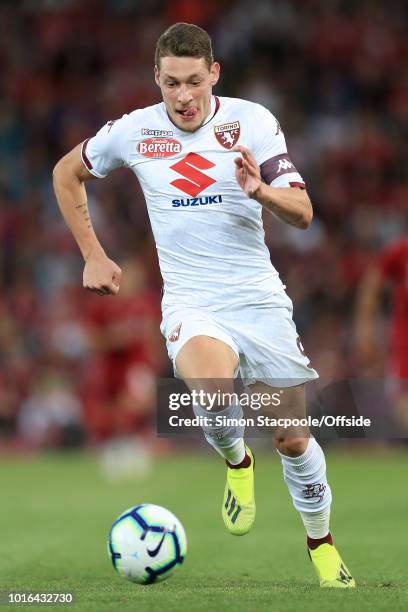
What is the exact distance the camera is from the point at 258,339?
6133mm

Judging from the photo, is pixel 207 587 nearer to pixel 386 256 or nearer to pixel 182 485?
pixel 386 256

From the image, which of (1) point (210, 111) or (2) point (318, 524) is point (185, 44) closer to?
(1) point (210, 111)

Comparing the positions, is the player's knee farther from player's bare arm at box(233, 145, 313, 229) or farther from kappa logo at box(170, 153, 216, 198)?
kappa logo at box(170, 153, 216, 198)

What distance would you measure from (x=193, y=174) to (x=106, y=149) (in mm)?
542

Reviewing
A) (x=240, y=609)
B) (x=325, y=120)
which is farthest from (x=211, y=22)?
(x=240, y=609)

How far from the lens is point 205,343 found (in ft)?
19.5

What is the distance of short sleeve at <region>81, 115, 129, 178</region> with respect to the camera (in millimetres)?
6395

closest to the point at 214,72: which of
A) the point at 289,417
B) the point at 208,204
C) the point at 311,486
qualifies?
the point at 208,204

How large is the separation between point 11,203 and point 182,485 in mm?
7059

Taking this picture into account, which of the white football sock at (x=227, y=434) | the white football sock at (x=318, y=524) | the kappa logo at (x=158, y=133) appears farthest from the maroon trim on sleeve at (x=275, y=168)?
the white football sock at (x=318, y=524)

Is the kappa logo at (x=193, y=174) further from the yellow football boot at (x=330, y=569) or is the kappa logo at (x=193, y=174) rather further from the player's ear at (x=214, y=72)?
the yellow football boot at (x=330, y=569)

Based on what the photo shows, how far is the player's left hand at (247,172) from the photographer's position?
552cm

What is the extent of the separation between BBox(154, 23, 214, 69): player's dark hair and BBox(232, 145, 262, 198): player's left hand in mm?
755

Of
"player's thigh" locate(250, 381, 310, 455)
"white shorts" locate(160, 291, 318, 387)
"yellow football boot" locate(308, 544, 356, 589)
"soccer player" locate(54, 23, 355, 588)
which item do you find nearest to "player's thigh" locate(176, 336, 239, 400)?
"soccer player" locate(54, 23, 355, 588)
